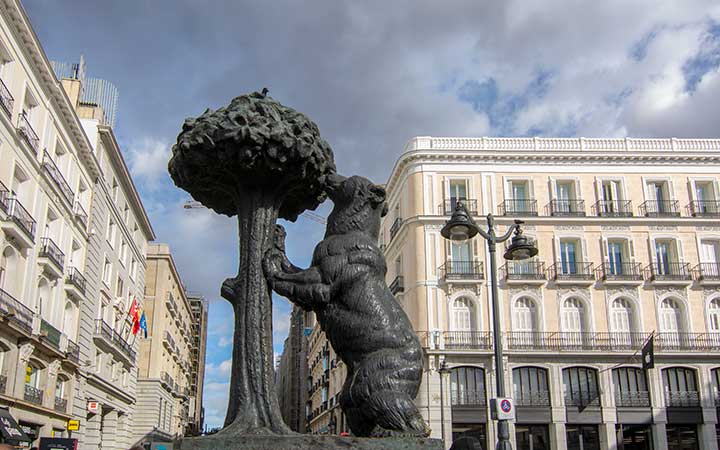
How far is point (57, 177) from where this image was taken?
2511cm

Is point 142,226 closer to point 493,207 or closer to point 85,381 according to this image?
point 85,381

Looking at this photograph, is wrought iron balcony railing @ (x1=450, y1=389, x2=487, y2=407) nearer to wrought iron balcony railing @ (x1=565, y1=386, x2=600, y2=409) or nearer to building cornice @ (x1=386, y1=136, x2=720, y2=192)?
wrought iron balcony railing @ (x1=565, y1=386, x2=600, y2=409)

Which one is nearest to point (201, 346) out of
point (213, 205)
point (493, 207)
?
point (493, 207)

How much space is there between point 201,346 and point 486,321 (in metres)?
67.4

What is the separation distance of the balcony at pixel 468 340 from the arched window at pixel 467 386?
3.45 ft

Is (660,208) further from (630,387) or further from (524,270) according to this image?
(630,387)

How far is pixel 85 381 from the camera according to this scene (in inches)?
1156

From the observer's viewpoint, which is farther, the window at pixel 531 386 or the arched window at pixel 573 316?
the arched window at pixel 573 316

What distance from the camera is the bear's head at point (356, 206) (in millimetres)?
4727

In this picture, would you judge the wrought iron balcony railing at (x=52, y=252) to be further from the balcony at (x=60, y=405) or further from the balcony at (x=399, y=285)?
the balcony at (x=399, y=285)

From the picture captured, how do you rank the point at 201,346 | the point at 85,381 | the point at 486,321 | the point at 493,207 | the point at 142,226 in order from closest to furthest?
1. the point at 85,381
2. the point at 486,321
3. the point at 493,207
4. the point at 142,226
5. the point at 201,346

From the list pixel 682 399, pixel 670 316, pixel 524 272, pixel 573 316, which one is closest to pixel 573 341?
pixel 573 316

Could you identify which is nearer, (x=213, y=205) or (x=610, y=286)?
(x=213, y=205)

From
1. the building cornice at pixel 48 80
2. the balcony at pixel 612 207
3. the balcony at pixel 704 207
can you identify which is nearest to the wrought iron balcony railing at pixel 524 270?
the balcony at pixel 612 207
